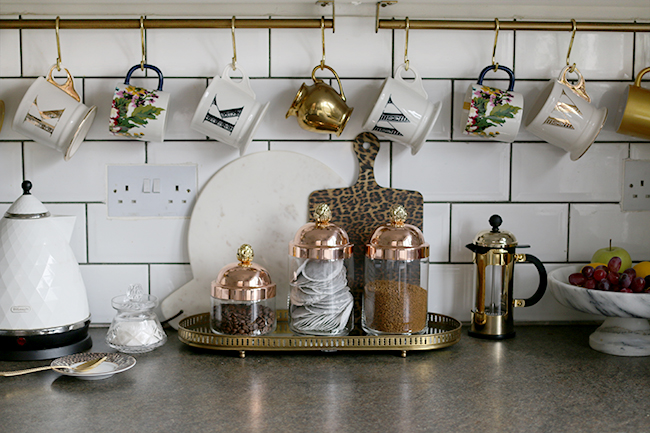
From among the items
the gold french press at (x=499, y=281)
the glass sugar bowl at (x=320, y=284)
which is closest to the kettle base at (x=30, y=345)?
the glass sugar bowl at (x=320, y=284)

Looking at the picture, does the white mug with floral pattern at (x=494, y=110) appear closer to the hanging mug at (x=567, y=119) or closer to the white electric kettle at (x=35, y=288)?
the hanging mug at (x=567, y=119)

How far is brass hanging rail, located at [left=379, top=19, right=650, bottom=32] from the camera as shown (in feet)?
3.82

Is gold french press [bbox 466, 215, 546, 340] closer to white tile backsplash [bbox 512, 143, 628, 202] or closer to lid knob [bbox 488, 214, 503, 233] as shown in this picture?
lid knob [bbox 488, 214, 503, 233]

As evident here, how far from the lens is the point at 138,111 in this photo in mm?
1125

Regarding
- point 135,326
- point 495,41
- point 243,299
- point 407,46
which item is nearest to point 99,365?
point 135,326

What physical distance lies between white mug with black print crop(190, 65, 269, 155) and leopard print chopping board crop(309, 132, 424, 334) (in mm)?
207

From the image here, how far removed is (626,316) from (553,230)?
30cm

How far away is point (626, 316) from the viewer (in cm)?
100

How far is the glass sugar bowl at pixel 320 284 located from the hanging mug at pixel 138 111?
373 mm

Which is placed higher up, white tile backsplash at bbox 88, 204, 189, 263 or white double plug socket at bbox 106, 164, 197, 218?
white double plug socket at bbox 106, 164, 197, 218

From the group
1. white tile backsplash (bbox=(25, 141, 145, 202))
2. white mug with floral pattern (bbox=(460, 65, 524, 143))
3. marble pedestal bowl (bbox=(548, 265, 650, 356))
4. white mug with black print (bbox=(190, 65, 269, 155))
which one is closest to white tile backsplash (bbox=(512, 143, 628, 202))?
white mug with floral pattern (bbox=(460, 65, 524, 143))

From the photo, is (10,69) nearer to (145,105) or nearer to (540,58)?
(145,105)

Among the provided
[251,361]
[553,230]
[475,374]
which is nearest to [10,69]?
[251,361]

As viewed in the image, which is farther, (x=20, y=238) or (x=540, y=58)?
(x=540, y=58)
